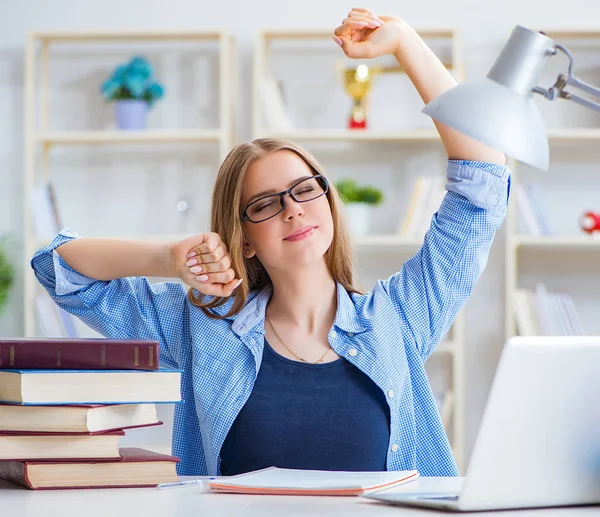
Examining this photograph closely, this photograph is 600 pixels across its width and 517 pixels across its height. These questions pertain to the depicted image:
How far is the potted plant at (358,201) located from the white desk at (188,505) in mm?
2198

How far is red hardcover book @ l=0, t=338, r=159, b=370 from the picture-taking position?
1.11 meters

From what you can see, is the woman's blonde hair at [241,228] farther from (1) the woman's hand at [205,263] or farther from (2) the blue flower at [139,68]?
(2) the blue flower at [139,68]

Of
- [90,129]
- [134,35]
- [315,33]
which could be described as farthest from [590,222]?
[90,129]

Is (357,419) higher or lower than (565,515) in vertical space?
lower

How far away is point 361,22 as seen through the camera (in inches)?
50.7

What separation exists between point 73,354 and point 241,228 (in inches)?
20.8

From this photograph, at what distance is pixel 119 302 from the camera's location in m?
1.55

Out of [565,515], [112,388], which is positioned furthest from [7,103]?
[565,515]

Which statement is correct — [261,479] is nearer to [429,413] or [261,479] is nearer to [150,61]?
[429,413]

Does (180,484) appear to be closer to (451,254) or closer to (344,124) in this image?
(451,254)

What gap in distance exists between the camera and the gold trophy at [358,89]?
3279 millimetres

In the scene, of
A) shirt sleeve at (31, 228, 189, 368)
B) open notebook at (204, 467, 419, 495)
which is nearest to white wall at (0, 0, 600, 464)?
shirt sleeve at (31, 228, 189, 368)

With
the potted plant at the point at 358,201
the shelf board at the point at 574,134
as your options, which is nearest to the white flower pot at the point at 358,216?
the potted plant at the point at 358,201

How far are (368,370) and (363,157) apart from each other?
2.15 metres
